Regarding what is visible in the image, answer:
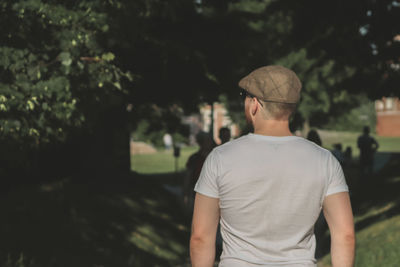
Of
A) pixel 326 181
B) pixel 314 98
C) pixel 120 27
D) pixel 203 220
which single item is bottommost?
pixel 314 98

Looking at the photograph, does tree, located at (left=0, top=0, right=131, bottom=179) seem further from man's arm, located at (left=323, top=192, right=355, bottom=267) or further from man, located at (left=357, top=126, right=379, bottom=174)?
man, located at (left=357, top=126, right=379, bottom=174)

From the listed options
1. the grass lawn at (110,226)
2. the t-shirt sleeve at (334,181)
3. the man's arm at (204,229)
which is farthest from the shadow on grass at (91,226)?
the t-shirt sleeve at (334,181)

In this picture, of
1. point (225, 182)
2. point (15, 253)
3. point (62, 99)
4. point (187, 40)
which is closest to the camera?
point (225, 182)

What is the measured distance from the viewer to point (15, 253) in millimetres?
8930

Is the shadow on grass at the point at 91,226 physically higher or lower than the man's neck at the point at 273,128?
lower

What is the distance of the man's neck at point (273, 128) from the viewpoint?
104 inches

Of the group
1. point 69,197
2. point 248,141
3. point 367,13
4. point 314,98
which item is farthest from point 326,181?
point 314,98

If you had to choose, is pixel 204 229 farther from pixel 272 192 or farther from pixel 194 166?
pixel 194 166

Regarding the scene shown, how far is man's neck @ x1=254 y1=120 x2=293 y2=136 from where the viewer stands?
265 cm

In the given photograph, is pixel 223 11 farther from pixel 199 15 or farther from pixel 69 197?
pixel 69 197

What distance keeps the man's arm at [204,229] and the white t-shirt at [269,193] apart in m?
0.05

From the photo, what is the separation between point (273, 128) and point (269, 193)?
0.94 feet

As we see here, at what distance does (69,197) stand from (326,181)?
1001 centimetres

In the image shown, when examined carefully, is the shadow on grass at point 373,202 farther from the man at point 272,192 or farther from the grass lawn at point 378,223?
the man at point 272,192
